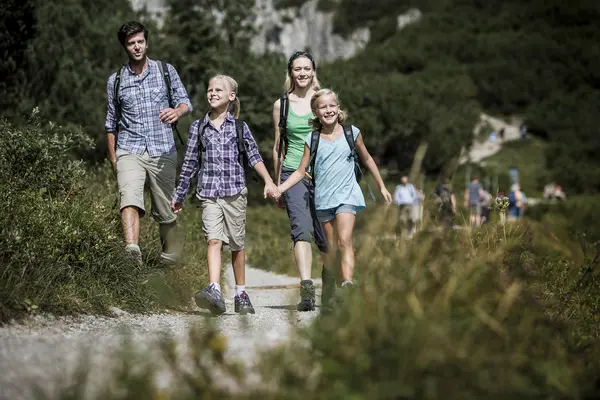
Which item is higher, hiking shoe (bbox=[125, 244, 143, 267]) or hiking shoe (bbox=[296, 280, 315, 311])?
hiking shoe (bbox=[125, 244, 143, 267])

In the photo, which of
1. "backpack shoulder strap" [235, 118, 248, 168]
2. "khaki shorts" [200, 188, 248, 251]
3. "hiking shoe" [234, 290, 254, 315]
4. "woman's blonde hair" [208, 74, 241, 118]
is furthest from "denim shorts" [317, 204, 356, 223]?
"woman's blonde hair" [208, 74, 241, 118]

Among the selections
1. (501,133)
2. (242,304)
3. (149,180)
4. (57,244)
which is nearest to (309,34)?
(501,133)

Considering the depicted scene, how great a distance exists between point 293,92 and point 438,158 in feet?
169

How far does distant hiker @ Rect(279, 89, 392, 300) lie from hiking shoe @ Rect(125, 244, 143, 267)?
1059 millimetres

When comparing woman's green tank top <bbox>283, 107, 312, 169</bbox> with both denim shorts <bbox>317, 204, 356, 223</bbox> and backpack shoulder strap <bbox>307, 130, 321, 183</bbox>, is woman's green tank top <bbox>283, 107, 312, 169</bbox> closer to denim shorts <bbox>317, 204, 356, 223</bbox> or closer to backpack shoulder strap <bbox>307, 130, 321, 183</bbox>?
backpack shoulder strap <bbox>307, 130, 321, 183</bbox>

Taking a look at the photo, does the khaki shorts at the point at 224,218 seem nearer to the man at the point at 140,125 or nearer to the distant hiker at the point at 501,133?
the man at the point at 140,125

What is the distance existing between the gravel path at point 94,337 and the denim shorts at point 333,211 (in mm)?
700

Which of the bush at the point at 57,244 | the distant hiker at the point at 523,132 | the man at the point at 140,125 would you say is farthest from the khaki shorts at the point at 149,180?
the distant hiker at the point at 523,132

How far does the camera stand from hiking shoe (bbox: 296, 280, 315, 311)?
6996 mm

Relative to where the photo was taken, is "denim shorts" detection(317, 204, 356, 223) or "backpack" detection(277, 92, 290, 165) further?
"backpack" detection(277, 92, 290, 165)

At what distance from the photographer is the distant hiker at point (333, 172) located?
7.09 metres

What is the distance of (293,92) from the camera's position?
7680 mm

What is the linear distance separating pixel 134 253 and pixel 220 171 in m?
0.80

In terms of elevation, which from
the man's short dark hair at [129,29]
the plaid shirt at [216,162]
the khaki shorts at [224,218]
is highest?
the man's short dark hair at [129,29]
